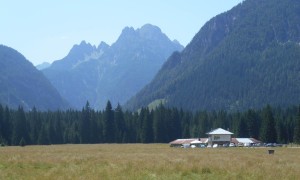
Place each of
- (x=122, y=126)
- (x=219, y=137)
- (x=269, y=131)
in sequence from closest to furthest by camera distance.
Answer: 1. (x=269, y=131)
2. (x=219, y=137)
3. (x=122, y=126)

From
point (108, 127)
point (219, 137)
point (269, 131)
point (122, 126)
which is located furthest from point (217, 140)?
point (108, 127)

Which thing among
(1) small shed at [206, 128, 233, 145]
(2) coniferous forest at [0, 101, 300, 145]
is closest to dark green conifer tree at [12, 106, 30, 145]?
(2) coniferous forest at [0, 101, 300, 145]

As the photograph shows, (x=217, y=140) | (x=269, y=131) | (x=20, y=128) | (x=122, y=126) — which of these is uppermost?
(x=122, y=126)

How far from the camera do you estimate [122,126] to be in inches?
6038

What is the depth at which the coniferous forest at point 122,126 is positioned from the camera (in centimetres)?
14025

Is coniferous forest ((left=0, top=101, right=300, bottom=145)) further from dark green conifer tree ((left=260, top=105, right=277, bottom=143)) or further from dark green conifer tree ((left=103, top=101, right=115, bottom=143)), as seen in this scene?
dark green conifer tree ((left=260, top=105, right=277, bottom=143))

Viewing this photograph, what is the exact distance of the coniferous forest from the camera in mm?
140250

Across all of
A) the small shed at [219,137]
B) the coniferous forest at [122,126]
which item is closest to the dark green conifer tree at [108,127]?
the coniferous forest at [122,126]

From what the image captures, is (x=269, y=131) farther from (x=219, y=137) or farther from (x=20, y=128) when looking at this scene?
(x=20, y=128)

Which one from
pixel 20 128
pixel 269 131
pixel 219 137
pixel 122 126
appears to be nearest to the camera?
pixel 269 131

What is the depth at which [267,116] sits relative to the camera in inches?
4769

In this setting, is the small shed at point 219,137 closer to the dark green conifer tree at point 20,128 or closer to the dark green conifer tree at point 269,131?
the dark green conifer tree at point 269,131

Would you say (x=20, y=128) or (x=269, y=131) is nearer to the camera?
(x=269, y=131)

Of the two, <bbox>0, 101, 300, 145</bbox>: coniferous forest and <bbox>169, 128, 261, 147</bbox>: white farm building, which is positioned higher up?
<bbox>0, 101, 300, 145</bbox>: coniferous forest
